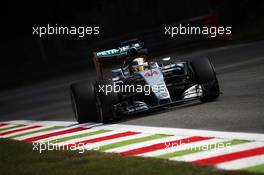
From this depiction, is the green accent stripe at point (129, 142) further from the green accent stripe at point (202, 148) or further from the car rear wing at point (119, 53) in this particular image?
the car rear wing at point (119, 53)

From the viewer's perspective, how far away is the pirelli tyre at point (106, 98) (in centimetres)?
1348

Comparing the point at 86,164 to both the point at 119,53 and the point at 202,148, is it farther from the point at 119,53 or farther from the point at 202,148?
the point at 119,53

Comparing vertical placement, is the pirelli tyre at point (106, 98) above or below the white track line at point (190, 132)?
above

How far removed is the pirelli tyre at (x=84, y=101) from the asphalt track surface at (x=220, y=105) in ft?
2.25

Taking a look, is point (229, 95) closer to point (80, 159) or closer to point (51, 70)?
point (80, 159)

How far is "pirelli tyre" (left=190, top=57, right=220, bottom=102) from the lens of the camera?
13.7m

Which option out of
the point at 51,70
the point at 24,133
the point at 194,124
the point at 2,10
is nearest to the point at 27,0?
the point at 2,10

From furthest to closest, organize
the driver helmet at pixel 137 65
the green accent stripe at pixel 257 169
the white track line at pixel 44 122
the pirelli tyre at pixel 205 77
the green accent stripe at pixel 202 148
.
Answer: the white track line at pixel 44 122 → the driver helmet at pixel 137 65 → the pirelli tyre at pixel 205 77 → the green accent stripe at pixel 202 148 → the green accent stripe at pixel 257 169

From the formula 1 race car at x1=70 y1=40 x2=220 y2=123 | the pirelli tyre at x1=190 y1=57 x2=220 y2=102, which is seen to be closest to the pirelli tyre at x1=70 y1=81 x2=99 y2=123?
the formula 1 race car at x1=70 y1=40 x2=220 y2=123

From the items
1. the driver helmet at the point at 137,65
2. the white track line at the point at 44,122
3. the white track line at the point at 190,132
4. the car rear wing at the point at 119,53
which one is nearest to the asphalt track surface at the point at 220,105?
the white track line at the point at 190,132

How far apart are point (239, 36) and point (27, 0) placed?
54.6 ft

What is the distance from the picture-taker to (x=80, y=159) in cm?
1027

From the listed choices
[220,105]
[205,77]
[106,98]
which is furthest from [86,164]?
[205,77]

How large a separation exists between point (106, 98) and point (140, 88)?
627mm
